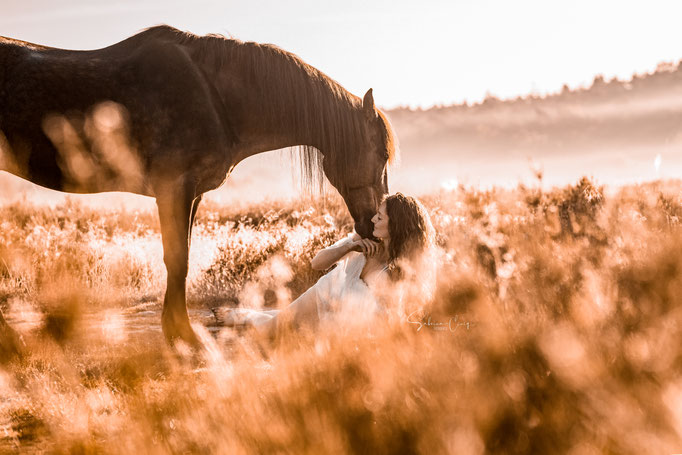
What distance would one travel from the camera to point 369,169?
17.3ft

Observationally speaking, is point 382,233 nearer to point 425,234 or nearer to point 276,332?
point 425,234

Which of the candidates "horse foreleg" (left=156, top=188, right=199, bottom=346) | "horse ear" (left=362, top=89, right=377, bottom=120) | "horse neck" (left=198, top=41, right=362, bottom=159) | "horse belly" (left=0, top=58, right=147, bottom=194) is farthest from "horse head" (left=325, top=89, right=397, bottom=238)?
"horse belly" (left=0, top=58, right=147, bottom=194)

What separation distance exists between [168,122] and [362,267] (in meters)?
1.77

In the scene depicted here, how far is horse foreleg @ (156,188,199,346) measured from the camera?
4855 mm

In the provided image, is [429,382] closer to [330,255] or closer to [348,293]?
[348,293]

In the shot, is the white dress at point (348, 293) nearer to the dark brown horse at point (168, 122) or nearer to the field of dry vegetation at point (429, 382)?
the field of dry vegetation at point (429, 382)

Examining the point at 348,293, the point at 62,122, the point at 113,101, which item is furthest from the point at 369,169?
the point at 62,122

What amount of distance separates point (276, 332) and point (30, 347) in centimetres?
175

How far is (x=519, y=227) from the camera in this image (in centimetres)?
744

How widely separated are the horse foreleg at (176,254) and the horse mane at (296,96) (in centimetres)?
98

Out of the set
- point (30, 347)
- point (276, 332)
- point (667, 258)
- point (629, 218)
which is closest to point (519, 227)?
point (629, 218)

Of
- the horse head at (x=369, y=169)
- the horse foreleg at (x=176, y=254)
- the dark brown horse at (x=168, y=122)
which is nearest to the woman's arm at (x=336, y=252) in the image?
the dark brown horse at (x=168, y=122)

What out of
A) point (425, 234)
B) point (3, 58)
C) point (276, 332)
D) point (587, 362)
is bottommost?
point (276, 332)

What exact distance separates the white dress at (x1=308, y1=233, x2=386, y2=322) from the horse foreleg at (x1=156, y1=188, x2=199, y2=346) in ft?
3.27
